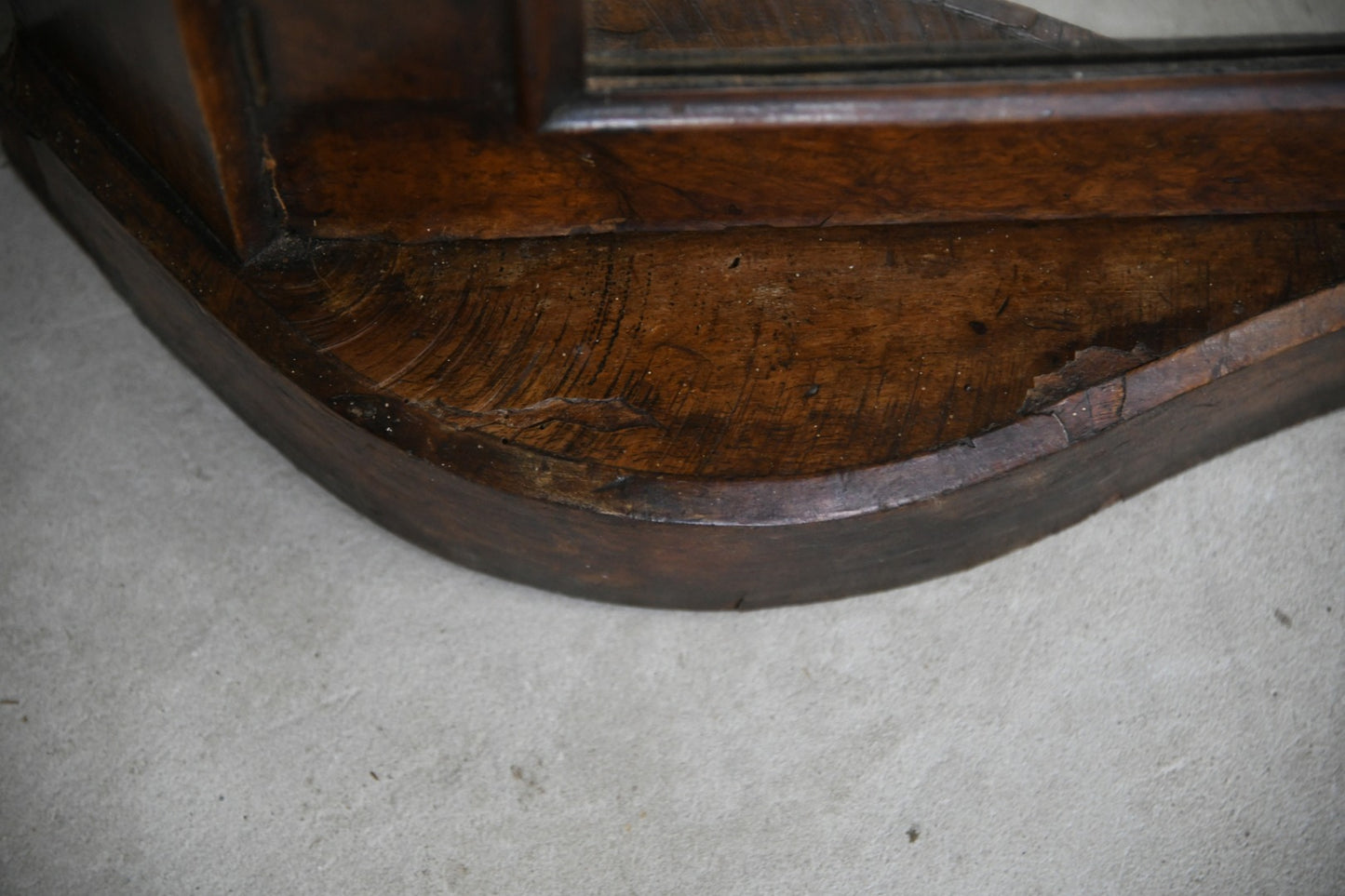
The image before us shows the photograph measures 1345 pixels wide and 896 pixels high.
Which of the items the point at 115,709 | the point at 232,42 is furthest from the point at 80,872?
the point at 232,42

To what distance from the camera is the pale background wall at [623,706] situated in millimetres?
994

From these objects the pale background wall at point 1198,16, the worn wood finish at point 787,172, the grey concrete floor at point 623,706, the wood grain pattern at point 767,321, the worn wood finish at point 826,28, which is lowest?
the grey concrete floor at point 623,706

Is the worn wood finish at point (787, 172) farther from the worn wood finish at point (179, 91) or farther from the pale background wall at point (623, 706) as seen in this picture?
the pale background wall at point (623, 706)

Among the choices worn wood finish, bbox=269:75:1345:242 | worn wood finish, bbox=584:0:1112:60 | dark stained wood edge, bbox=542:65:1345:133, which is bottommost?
worn wood finish, bbox=269:75:1345:242

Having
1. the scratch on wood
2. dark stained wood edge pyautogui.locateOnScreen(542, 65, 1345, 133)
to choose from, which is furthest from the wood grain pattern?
dark stained wood edge pyautogui.locateOnScreen(542, 65, 1345, 133)

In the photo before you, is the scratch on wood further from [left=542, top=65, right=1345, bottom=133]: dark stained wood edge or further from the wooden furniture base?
[left=542, top=65, right=1345, bottom=133]: dark stained wood edge

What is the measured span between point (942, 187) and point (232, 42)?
0.58m

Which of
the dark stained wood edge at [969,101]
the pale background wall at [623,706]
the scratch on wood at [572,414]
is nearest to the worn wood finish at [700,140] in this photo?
the dark stained wood edge at [969,101]

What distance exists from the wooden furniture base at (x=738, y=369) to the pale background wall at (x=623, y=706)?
0.06m

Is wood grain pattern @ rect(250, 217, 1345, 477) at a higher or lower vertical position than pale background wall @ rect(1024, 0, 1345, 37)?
lower

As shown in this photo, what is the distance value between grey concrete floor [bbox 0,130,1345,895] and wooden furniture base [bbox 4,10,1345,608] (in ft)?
0.20

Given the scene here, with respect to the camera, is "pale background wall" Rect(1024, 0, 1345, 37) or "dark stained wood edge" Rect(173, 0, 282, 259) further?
"pale background wall" Rect(1024, 0, 1345, 37)

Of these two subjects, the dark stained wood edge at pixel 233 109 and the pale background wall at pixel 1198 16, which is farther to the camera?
the pale background wall at pixel 1198 16

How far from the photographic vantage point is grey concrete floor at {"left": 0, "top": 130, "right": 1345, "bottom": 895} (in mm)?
994
